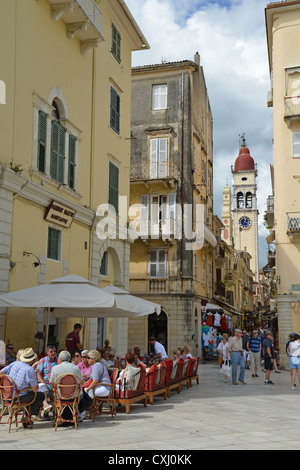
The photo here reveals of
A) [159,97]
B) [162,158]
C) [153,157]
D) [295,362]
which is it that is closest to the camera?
[295,362]

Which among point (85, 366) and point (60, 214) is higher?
point (60, 214)

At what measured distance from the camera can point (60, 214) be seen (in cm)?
1475

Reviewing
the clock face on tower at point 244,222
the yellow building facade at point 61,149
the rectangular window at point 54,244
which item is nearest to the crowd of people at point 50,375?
the yellow building facade at point 61,149

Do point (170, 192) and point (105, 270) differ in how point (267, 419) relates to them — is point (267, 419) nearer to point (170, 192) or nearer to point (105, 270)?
point (105, 270)

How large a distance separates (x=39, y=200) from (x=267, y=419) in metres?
7.72

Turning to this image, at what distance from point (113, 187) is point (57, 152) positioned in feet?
15.4

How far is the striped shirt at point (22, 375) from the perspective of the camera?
27.4 ft

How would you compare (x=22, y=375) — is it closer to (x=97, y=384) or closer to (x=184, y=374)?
(x=97, y=384)

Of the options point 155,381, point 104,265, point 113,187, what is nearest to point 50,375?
point 155,381

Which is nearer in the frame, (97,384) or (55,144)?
(97,384)

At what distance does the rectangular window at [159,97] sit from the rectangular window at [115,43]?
10454mm
